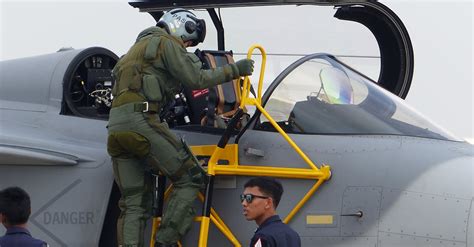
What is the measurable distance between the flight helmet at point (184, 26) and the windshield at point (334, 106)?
65 centimetres

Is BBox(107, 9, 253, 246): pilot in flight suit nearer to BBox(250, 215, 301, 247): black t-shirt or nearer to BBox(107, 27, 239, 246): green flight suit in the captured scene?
BBox(107, 27, 239, 246): green flight suit

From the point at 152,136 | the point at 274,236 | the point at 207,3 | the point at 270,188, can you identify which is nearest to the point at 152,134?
the point at 152,136

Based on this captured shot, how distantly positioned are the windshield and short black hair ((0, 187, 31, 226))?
1.99 meters

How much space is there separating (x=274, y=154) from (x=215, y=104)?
711 millimetres

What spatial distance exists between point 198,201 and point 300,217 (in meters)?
0.75

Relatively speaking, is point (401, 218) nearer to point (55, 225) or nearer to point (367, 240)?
point (367, 240)

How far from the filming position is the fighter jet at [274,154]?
19.8 feet

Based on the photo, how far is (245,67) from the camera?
21.0 feet

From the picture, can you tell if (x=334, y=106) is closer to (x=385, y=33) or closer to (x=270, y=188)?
(x=270, y=188)

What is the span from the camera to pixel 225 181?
6.52m

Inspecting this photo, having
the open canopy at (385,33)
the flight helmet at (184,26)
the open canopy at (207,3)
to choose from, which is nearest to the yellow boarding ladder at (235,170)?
the flight helmet at (184,26)

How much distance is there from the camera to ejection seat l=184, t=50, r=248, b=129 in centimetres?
689

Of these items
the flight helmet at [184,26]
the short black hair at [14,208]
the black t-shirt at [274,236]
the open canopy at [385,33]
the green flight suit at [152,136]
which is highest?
the open canopy at [385,33]

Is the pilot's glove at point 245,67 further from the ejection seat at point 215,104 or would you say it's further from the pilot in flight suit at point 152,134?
the ejection seat at point 215,104
